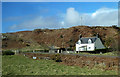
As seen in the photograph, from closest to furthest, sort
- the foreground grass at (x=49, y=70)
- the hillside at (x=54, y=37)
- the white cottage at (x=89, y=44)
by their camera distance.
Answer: the foreground grass at (x=49, y=70) < the white cottage at (x=89, y=44) < the hillside at (x=54, y=37)

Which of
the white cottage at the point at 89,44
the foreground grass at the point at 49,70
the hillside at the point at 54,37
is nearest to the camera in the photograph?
the foreground grass at the point at 49,70

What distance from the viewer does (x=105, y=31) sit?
8581 cm

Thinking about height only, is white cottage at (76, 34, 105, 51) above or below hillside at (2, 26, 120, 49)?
below

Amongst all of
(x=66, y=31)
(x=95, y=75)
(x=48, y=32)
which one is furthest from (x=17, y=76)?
(x=48, y=32)

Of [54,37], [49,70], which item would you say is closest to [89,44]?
[49,70]

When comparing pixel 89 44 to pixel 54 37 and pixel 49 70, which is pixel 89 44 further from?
pixel 54 37

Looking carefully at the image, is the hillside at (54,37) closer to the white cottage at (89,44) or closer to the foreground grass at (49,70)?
the white cottage at (89,44)

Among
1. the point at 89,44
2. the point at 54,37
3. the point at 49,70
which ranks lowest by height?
the point at 49,70

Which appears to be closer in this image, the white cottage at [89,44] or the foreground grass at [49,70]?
the foreground grass at [49,70]

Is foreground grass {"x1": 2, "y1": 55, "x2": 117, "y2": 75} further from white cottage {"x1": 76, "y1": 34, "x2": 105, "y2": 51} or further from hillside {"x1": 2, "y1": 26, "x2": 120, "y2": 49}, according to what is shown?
hillside {"x1": 2, "y1": 26, "x2": 120, "y2": 49}

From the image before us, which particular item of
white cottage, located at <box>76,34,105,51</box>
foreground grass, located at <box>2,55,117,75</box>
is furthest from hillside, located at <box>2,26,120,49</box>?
foreground grass, located at <box>2,55,117,75</box>

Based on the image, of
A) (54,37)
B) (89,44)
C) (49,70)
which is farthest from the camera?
(54,37)

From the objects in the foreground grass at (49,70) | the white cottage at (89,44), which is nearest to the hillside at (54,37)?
the white cottage at (89,44)

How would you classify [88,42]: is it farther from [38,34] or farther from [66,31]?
[38,34]
